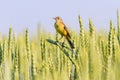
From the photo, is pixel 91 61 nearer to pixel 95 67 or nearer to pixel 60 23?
pixel 95 67

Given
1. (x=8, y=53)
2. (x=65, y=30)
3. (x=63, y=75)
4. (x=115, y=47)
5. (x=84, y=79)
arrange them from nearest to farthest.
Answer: (x=84, y=79), (x=63, y=75), (x=115, y=47), (x=8, y=53), (x=65, y=30)

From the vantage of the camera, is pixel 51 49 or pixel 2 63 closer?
pixel 2 63

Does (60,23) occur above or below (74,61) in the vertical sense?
above

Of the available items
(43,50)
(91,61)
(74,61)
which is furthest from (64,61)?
(91,61)

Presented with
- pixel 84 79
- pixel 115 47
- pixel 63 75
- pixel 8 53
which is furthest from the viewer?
pixel 8 53

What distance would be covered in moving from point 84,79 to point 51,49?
1.13m

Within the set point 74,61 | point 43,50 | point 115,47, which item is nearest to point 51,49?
point 43,50

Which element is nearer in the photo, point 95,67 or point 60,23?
point 95,67

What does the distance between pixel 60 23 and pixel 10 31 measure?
52 cm

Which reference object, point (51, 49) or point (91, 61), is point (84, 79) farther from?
point (51, 49)

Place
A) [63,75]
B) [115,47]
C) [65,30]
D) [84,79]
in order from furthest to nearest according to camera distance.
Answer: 1. [65,30]
2. [115,47]
3. [63,75]
4. [84,79]

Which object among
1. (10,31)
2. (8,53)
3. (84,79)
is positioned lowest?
(84,79)

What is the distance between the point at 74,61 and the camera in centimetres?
108

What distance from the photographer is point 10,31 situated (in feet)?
5.31
